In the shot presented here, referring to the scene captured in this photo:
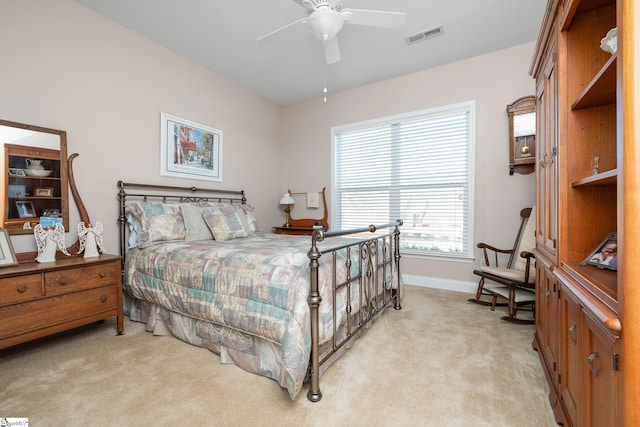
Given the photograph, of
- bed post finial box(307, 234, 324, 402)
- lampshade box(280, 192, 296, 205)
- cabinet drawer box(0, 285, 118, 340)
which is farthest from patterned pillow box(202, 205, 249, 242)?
bed post finial box(307, 234, 324, 402)

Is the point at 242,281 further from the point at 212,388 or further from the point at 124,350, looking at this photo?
the point at 124,350

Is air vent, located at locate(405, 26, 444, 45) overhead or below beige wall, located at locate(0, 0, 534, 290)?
overhead

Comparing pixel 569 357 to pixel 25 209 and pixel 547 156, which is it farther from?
pixel 25 209

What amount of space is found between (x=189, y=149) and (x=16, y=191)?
1.65 metres

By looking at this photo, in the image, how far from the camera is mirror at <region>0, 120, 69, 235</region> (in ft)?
7.25

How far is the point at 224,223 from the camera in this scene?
3.11 metres

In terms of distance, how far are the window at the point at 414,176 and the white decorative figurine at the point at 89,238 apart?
10.2 ft

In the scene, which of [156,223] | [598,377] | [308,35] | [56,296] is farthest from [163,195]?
[598,377]

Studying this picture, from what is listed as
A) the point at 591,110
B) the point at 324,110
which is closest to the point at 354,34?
the point at 324,110

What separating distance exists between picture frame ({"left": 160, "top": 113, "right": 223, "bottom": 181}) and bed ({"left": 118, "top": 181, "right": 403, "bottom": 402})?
402 millimetres

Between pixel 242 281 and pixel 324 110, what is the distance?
11.9ft

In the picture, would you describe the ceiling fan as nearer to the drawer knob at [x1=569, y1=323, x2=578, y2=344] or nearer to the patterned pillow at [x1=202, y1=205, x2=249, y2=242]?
the patterned pillow at [x1=202, y1=205, x2=249, y2=242]

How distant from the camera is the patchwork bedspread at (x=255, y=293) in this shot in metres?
1.61

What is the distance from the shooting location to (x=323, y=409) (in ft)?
4.93
